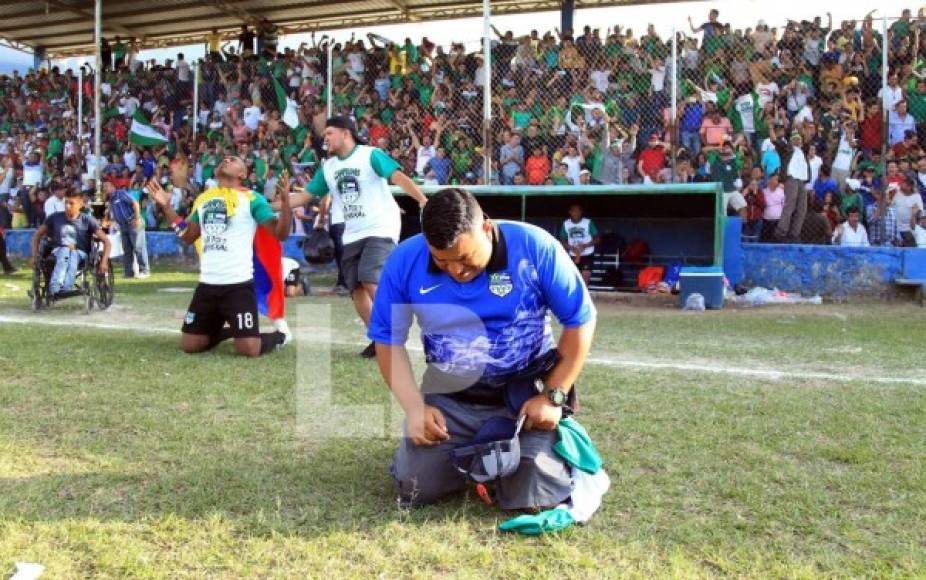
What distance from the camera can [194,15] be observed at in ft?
77.3

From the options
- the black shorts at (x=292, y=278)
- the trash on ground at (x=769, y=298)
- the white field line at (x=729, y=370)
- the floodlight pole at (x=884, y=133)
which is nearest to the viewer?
the white field line at (x=729, y=370)

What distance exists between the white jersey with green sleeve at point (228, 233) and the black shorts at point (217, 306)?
0.19ft

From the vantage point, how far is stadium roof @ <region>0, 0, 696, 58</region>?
21141mm

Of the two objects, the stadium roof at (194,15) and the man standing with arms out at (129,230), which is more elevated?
the stadium roof at (194,15)

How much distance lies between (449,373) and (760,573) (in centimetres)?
144

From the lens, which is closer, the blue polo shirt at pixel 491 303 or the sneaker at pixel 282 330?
the blue polo shirt at pixel 491 303

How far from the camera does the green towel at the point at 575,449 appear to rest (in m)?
3.28

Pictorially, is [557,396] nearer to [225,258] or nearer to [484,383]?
[484,383]

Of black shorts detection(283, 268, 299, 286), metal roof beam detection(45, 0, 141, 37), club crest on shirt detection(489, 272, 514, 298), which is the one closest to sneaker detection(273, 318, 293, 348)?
club crest on shirt detection(489, 272, 514, 298)

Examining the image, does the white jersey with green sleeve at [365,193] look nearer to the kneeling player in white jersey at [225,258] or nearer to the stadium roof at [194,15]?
the kneeling player in white jersey at [225,258]

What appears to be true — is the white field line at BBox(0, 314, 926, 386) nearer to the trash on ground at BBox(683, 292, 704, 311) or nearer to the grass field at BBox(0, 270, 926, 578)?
the grass field at BBox(0, 270, 926, 578)

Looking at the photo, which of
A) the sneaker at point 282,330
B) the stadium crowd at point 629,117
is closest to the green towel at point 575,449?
the sneaker at point 282,330

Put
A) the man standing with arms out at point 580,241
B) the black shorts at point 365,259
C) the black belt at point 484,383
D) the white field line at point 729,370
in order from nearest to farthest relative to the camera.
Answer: the black belt at point 484,383 → the white field line at point 729,370 → the black shorts at point 365,259 → the man standing with arms out at point 580,241

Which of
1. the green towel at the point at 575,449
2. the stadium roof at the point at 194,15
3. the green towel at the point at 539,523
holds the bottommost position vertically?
the green towel at the point at 539,523
